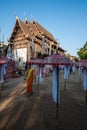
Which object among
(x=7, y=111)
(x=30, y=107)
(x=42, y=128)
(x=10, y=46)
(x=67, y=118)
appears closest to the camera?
(x=42, y=128)

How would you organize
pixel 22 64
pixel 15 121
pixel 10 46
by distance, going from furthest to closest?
pixel 10 46 < pixel 22 64 < pixel 15 121

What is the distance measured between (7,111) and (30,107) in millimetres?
1245

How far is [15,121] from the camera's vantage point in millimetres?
6086

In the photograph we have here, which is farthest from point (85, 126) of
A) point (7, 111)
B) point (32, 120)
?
point (7, 111)

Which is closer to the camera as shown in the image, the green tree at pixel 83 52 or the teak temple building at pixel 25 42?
the teak temple building at pixel 25 42

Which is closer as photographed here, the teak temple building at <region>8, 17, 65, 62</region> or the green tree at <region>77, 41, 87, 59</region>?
the teak temple building at <region>8, 17, 65, 62</region>

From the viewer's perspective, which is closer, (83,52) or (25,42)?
(25,42)

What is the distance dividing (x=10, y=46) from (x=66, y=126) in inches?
1110

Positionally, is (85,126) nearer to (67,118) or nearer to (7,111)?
(67,118)

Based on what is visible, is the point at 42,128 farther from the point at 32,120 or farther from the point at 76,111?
the point at 76,111

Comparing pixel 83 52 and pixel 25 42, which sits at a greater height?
pixel 25 42

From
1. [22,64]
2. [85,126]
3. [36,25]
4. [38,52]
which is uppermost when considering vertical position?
[36,25]

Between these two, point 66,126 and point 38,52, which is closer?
point 66,126

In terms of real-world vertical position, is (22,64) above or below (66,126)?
above
